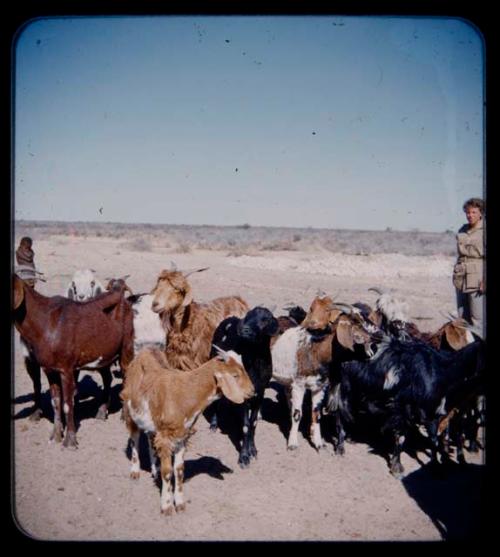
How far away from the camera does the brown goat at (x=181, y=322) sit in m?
7.90

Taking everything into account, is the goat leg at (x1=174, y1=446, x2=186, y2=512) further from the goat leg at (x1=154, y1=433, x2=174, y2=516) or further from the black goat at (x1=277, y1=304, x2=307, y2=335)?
the black goat at (x1=277, y1=304, x2=307, y2=335)

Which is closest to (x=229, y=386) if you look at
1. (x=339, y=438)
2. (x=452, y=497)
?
(x=339, y=438)

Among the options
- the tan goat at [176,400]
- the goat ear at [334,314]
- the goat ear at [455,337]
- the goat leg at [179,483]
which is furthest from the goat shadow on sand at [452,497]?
the goat leg at [179,483]

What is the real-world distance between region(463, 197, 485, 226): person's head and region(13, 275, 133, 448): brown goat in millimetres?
5283

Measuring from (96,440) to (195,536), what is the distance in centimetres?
272

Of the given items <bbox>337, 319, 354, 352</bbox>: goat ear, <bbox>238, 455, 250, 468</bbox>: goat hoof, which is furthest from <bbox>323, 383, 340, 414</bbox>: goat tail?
<bbox>238, 455, 250, 468</bbox>: goat hoof

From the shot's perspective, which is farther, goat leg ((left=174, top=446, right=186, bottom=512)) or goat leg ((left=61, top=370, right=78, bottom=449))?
goat leg ((left=61, top=370, right=78, bottom=449))

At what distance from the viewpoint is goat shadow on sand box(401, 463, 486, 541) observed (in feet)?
19.2

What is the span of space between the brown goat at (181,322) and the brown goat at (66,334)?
2.51 ft

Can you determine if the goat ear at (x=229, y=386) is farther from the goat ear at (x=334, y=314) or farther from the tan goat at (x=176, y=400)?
the goat ear at (x=334, y=314)

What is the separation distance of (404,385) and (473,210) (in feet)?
9.45

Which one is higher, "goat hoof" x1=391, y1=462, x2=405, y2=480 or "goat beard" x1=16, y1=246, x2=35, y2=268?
"goat beard" x1=16, y1=246, x2=35, y2=268

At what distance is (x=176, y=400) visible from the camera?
5.92 m

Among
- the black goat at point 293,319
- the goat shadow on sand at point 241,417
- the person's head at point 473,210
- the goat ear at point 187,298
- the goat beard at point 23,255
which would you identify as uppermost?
the person's head at point 473,210
